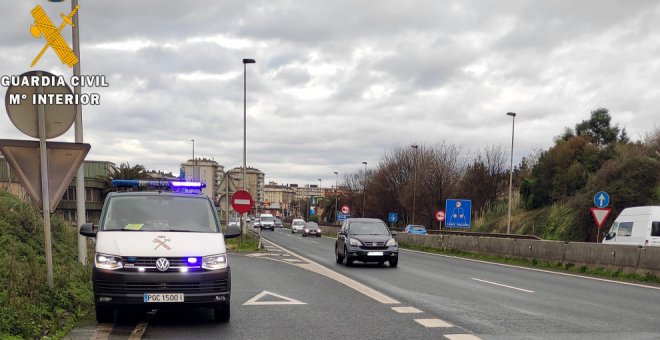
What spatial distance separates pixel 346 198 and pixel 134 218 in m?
95.6

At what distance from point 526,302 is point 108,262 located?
294 inches

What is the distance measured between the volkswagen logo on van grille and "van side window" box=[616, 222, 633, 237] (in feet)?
66.2

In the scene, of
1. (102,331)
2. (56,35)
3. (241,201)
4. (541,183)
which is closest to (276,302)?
(102,331)

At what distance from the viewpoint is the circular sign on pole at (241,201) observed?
26.8m

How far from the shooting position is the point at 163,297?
778 cm

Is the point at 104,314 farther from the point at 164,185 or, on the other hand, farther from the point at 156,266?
the point at 164,185

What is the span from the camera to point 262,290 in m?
12.8

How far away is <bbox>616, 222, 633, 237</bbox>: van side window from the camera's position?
2313 centimetres

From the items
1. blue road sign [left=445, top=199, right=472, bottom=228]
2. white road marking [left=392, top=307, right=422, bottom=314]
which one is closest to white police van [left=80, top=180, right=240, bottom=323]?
white road marking [left=392, top=307, right=422, bottom=314]

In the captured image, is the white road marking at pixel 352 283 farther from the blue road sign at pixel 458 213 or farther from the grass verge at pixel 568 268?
the blue road sign at pixel 458 213

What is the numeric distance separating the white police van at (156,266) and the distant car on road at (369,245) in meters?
11.4

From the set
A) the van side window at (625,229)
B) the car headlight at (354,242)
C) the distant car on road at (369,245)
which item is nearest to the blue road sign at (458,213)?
the van side window at (625,229)

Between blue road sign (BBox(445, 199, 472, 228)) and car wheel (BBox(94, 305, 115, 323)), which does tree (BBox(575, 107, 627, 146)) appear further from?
car wheel (BBox(94, 305, 115, 323))

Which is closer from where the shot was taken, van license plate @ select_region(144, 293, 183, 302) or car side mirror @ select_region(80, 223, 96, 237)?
van license plate @ select_region(144, 293, 183, 302)
